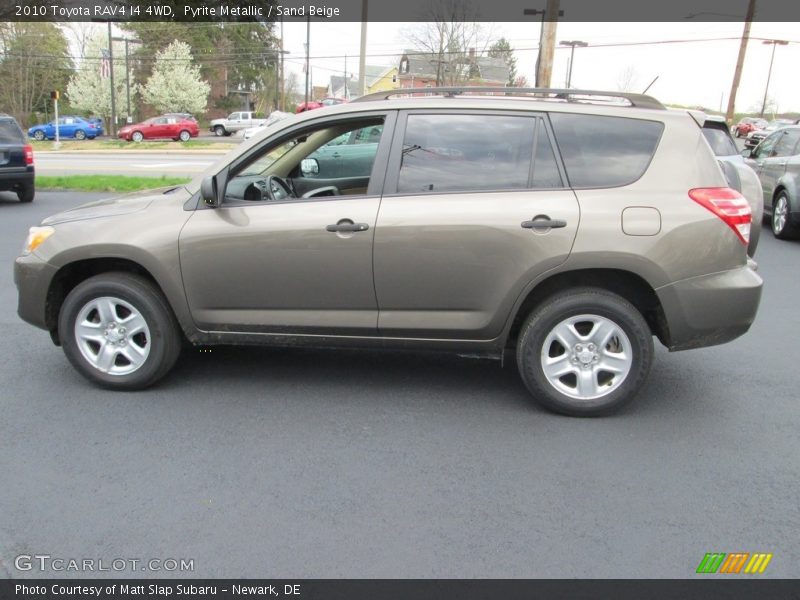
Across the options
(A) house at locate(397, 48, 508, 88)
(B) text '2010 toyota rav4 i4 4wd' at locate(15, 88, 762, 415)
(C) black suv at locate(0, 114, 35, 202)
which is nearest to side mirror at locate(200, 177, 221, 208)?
(B) text '2010 toyota rav4 i4 4wd' at locate(15, 88, 762, 415)

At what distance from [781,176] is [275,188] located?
31.3ft

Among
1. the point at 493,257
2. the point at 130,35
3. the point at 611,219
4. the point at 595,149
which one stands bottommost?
the point at 493,257

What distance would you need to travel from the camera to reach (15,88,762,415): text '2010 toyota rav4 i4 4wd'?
4059 millimetres

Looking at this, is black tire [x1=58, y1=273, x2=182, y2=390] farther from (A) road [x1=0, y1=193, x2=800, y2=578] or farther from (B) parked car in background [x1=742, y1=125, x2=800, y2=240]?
(B) parked car in background [x1=742, y1=125, x2=800, y2=240]

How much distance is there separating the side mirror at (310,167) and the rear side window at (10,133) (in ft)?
33.4

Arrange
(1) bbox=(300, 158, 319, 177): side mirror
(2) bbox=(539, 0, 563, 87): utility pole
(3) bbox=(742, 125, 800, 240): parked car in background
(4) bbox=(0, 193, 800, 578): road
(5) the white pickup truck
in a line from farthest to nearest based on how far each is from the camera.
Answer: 1. (5) the white pickup truck
2. (2) bbox=(539, 0, 563, 87): utility pole
3. (3) bbox=(742, 125, 800, 240): parked car in background
4. (1) bbox=(300, 158, 319, 177): side mirror
5. (4) bbox=(0, 193, 800, 578): road

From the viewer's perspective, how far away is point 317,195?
4562 mm

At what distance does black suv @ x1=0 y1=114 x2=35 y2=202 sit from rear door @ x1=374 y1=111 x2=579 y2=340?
459 inches

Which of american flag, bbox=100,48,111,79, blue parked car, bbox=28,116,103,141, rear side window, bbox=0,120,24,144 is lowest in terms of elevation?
blue parked car, bbox=28,116,103,141

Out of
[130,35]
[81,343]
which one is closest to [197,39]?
[130,35]

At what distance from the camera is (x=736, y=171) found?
26.0 ft

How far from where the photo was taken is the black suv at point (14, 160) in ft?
43.7

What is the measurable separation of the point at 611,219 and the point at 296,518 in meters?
2.35
